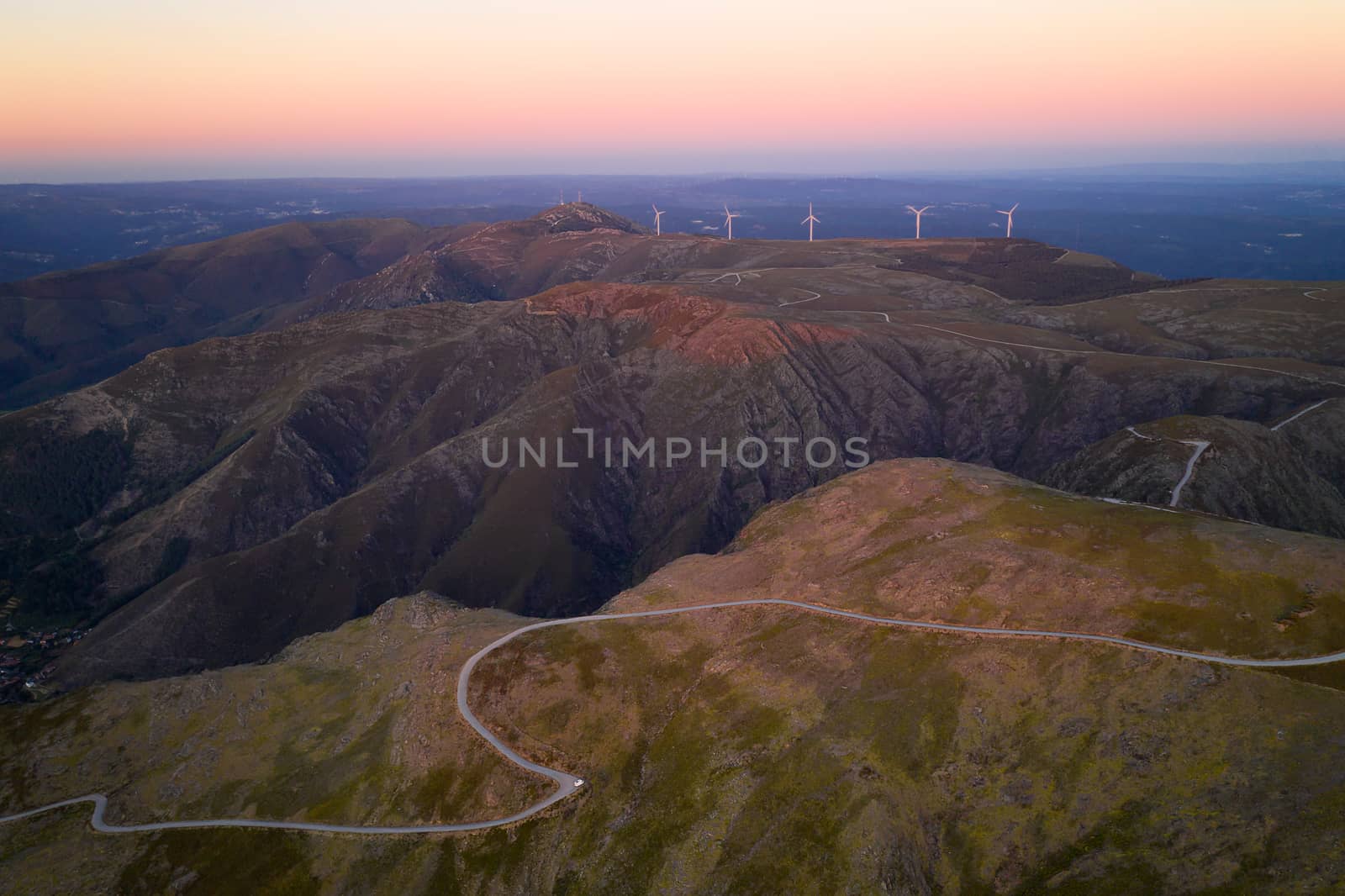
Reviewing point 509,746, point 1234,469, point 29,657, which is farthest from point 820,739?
point 29,657

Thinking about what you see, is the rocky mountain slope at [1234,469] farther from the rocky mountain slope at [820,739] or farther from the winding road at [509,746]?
the winding road at [509,746]

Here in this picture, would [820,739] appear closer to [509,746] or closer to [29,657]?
[509,746]

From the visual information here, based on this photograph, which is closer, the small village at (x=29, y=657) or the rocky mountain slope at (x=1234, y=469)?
the rocky mountain slope at (x=1234, y=469)

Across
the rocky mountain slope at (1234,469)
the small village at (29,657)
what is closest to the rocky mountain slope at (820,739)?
the rocky mountain slope at (1234,469)

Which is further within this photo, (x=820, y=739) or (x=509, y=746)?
(x=509, y=746)

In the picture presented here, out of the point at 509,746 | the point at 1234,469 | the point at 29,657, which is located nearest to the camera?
the point at 509,746

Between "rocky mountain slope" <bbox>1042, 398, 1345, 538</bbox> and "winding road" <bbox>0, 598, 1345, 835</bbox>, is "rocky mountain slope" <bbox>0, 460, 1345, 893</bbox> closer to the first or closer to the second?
"winding road" <bbox>0, 598, 1345, 835</bbox>

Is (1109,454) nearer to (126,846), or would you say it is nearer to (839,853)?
(839,853)
